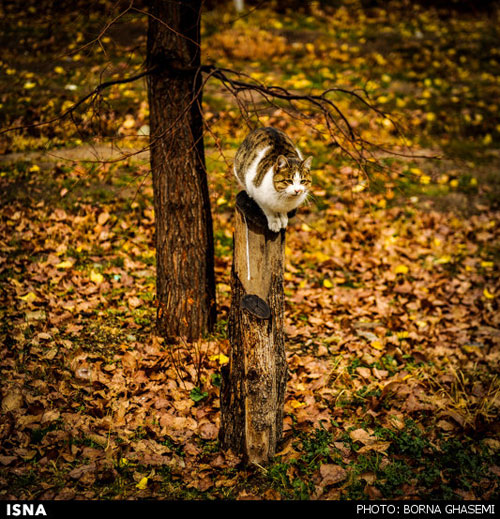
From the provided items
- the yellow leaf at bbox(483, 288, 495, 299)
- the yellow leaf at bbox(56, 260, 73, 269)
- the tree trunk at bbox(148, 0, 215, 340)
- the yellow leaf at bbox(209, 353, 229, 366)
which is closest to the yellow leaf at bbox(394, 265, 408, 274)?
the yellow leaf at bbox(483, 288, 495, 299)

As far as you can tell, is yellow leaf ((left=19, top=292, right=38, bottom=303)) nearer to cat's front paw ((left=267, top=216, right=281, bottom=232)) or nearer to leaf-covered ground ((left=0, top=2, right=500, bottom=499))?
leaf-covered ground ((left=0, top=2, right=500, bottom=499))

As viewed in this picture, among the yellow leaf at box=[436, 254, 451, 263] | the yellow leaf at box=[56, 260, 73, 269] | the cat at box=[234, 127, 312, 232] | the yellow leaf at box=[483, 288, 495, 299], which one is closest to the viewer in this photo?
the cat at box=[234, 127, 312, 232]

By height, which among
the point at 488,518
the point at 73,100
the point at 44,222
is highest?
the point at 73,100

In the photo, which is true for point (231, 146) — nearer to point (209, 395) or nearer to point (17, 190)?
point (17, 190)

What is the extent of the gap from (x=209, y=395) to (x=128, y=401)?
0.63m

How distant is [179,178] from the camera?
12.2 feet

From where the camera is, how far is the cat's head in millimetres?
2793

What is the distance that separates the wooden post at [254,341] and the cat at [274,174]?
10cm

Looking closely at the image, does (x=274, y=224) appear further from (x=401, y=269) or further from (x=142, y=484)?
(x=401, y=269)

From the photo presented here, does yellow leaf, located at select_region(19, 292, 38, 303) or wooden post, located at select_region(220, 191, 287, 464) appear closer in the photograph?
wooden post, located at select_region(220, 191, 287, 464)

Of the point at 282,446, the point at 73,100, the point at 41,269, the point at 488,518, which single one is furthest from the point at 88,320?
the point at 73,100

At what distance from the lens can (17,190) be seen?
5.74m

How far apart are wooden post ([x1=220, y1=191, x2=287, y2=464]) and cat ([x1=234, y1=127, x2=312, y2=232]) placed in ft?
0.34

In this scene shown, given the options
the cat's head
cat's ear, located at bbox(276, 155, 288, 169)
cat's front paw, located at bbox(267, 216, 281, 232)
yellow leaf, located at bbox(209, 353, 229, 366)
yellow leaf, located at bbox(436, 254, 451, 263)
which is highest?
cat's ear, located at bbox(276, 155, 288, 169)
